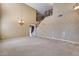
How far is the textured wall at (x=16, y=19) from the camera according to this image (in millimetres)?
2246

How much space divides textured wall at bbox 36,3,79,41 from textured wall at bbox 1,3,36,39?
484 millimetres

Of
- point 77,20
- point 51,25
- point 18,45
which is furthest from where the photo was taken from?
point 51,25

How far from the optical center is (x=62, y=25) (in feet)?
7.83

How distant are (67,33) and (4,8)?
1348 mm

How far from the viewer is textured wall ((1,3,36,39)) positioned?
7.37ft

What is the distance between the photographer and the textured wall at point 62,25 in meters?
2.15

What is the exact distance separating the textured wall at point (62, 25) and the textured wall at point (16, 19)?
0.48 m

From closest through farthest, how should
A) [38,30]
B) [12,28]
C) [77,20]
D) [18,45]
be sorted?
1. [18,45]
2. [77,20]
3. [12,28]
4. [38,30]

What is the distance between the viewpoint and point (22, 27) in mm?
2287

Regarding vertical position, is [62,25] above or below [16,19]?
below

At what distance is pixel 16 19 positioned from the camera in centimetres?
235

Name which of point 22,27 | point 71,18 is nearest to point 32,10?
point 22,27

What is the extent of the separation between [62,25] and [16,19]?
936mm

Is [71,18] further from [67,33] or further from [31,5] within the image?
[31,5]
